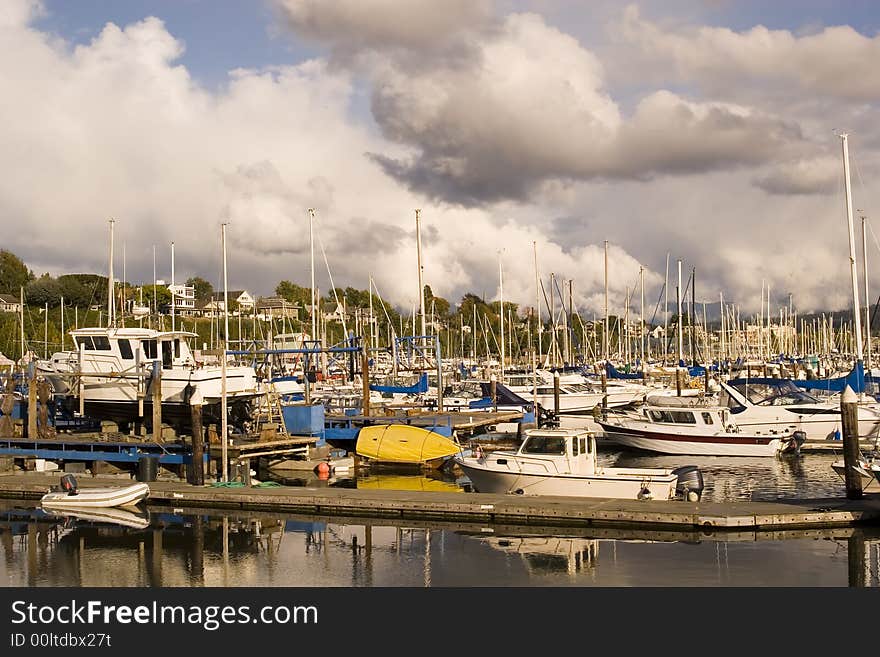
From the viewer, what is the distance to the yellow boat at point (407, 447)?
37.8m

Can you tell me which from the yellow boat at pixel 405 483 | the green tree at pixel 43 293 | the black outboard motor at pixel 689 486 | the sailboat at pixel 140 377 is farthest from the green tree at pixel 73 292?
the black outboard motor at pixel 689 486

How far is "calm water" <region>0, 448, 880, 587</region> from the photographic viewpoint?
66.3ft

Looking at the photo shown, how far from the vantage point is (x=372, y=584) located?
65.6 feet

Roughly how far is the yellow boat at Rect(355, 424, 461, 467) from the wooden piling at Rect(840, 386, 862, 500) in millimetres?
16834

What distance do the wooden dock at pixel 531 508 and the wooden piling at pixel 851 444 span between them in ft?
1.44

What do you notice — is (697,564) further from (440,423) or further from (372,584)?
(440,423)

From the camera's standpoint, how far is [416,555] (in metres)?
22.4

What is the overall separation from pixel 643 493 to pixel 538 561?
6.06m

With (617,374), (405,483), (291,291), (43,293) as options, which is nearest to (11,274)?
(43,293)

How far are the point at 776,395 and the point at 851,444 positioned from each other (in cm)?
2256

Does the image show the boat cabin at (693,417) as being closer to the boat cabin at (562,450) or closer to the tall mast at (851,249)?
the tall mast at (851,249)

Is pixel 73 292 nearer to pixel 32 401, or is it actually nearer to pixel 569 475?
pixel 32 401

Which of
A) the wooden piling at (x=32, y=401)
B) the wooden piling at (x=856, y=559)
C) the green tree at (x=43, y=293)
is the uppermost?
the green tree at (x=43, y=293)
